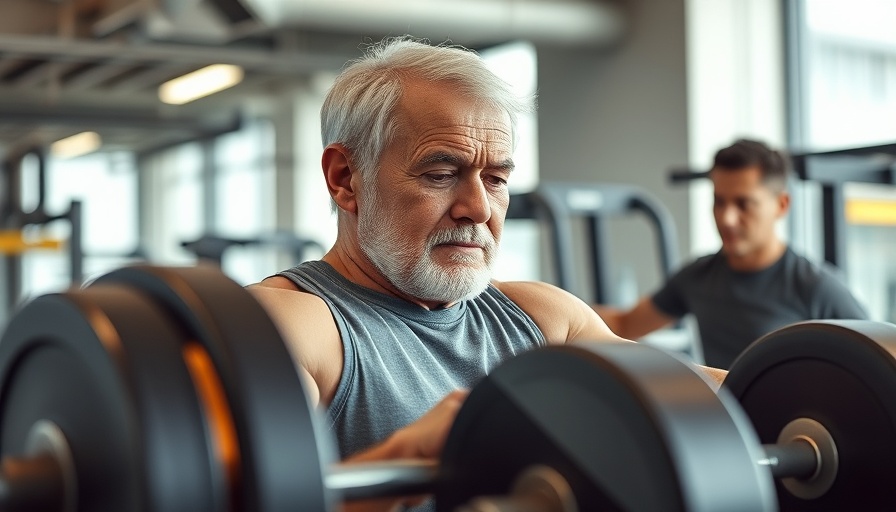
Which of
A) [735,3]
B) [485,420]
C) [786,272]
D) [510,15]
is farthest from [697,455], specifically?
[735,3]

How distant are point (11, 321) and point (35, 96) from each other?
534cm

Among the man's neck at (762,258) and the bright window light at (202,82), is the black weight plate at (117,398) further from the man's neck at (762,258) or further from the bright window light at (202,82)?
the bright window light at (202,82)

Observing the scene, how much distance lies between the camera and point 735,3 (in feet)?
18.5

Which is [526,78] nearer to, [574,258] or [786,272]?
[574,258]

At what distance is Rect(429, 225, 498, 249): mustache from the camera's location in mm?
1636

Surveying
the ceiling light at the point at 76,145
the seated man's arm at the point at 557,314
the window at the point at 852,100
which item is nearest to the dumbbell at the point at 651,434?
the seated man's arm at the point at 557,314

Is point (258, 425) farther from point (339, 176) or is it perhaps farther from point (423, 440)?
point (339, 176)

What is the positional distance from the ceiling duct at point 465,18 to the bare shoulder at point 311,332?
370 centimetres

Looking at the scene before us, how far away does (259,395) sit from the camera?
0.82m

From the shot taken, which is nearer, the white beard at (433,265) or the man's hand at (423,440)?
the man's hand at (423,440)

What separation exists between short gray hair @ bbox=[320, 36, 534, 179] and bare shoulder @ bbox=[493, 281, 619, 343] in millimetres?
271

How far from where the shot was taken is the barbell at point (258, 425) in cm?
81

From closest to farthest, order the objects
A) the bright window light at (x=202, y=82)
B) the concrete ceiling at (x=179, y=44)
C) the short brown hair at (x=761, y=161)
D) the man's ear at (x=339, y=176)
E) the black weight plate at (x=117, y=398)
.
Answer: the black weight plate at (x=117, y=398), the man's ear at (x=339, y=176), the short brown hair at (x=761, y=161), the concrete ceiling at (x=179, y=44), the bright window light at (x=202, y=82)

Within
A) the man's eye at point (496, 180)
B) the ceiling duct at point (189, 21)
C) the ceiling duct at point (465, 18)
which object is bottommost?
the man's eye at point (496, 180)
